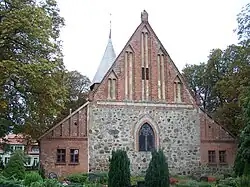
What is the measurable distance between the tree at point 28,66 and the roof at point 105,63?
8597 mm

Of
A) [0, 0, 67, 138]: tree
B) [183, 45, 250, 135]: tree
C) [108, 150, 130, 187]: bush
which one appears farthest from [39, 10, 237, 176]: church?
[108, 150, 130, 187]: bush

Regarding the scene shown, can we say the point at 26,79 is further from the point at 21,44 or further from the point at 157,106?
the point at 157,106

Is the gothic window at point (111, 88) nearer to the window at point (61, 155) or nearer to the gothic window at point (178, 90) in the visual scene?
the gothic window at point (178, 90)

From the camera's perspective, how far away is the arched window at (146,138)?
26.8 m

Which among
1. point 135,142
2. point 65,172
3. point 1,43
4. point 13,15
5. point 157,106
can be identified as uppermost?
point 13,15

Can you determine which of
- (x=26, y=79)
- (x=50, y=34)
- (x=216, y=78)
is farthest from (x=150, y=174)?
(x=216, y=78)

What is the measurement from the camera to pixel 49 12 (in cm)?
2250

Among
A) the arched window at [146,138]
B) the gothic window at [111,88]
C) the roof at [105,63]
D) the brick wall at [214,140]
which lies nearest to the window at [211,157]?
the brick wall at [214,140]

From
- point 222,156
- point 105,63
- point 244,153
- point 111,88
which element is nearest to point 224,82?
point 222,156

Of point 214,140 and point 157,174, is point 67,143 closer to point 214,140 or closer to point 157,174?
point 157,174

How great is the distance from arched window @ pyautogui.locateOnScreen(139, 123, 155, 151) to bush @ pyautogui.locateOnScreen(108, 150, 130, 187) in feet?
29.7

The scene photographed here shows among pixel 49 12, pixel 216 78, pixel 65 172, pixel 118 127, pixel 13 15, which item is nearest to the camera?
pixel 13 15

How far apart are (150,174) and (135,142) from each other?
9.82 meters

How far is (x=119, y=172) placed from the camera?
17.3m
